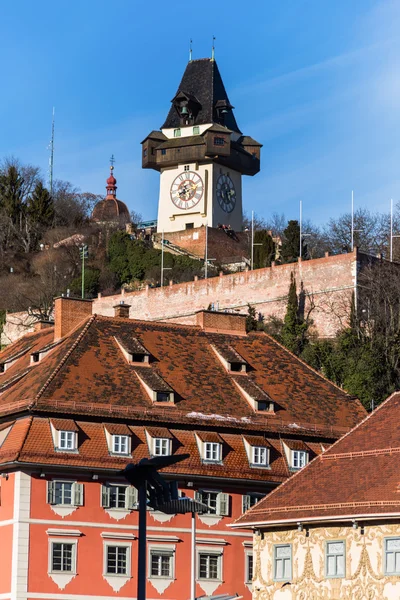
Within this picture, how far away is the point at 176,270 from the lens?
10819 centimetres

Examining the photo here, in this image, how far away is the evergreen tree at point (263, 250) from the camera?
105 m

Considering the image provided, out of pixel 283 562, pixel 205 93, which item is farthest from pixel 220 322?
pixel 205 93

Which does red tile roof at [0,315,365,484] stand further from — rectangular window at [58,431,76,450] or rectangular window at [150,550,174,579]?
rectangular window at [150,550,174,579]

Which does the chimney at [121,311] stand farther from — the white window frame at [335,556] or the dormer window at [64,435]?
the white window frame at [335,556]

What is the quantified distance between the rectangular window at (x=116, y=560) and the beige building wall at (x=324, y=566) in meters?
8.24

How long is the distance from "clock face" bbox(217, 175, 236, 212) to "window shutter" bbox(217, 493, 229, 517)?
2473 inches

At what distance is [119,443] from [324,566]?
12.1 m

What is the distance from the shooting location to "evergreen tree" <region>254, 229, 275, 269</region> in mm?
105456

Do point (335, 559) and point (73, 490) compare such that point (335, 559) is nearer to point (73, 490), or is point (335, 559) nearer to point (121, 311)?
point (73, 490)

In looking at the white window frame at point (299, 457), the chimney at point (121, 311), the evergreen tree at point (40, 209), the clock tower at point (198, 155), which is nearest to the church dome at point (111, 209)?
the evergreen tree at point (40, 209)

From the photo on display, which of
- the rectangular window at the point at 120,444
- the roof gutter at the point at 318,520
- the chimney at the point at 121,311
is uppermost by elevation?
the chimney at the point at 121,311

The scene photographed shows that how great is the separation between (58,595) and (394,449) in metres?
13.7

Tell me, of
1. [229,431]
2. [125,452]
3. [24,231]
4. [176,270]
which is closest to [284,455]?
[229,431]

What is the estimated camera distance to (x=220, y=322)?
61.9m
